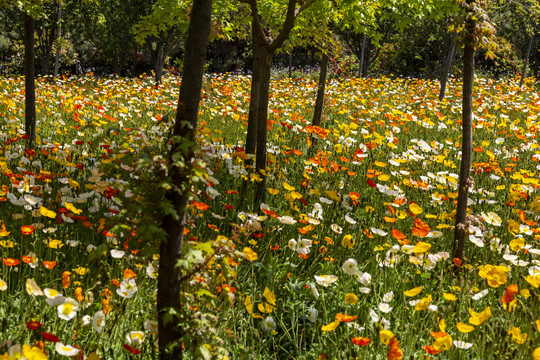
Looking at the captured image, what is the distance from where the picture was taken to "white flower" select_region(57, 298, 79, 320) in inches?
78.6

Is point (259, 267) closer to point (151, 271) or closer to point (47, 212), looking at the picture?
point (151, 271)

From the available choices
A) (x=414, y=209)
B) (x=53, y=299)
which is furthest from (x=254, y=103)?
(x=53, y=299)

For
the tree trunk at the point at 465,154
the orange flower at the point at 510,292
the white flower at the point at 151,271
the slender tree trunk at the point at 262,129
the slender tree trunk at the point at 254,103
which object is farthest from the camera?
the slender tree trunk at the point at 254,103

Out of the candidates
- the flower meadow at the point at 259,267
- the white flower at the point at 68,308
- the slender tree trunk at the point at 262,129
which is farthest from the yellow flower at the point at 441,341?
the slender tree trunk at the point at 262,129

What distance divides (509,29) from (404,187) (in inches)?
749

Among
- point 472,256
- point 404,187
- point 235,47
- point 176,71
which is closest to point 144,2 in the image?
point 176,71

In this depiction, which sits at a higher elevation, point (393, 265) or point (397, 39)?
point (397, 39)

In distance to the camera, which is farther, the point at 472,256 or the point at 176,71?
the point at 176,71

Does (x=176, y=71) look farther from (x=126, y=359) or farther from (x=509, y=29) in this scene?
(x=126, y=359)

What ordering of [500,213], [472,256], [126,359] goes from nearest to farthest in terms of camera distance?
[126,359] → [472,256] → [500,213]

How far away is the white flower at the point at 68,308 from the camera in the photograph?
1996mm

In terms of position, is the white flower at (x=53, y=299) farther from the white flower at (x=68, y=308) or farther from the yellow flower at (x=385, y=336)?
the yellow flower at (x=385, y=336)

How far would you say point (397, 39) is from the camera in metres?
20.9

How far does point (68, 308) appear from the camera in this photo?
204 centimetres
